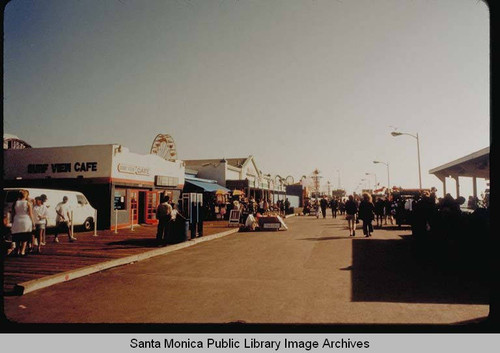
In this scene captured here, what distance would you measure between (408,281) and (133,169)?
1683 centimetres

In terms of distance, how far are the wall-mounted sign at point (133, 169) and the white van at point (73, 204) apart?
9.02ft

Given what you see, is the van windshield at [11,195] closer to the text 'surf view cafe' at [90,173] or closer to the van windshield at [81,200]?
the van windshield at [81,200]

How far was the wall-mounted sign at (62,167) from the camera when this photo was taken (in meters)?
18.0

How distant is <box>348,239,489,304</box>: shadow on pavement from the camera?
17.9ft

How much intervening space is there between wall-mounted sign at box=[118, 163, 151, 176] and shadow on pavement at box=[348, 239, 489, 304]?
13.8m

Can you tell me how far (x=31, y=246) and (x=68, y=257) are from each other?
1933mm

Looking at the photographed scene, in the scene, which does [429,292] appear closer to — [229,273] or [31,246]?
[229,273]

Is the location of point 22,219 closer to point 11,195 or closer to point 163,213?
point 163,213

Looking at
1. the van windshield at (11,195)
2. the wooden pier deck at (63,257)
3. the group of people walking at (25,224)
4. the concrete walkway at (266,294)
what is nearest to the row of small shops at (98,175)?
the van windshield at (11,195)

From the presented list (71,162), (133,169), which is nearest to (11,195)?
(71,162)

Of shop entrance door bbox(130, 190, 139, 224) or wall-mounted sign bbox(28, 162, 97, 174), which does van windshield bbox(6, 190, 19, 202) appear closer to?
wall-mounted sign bbox(28, 162, 97, 174)

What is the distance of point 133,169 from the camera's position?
19891 mm

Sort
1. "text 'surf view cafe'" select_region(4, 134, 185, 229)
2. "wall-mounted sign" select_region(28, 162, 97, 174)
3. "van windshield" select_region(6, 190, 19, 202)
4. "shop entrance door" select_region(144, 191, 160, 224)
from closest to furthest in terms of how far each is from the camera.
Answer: "van windshield" select_region(6, 190, 19, 202) → "text 'surf view cafe'" select_region(4, 134, 185, 229) → "wall-mounted sign" select_region(28, 162, 97, 174) → "shop entrance door" select_region(144, 191, 160, 224)

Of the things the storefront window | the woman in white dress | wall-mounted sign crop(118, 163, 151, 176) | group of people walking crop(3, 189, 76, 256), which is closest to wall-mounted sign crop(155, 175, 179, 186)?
wall-mounted sign crop(118, 163, 151, 176)
